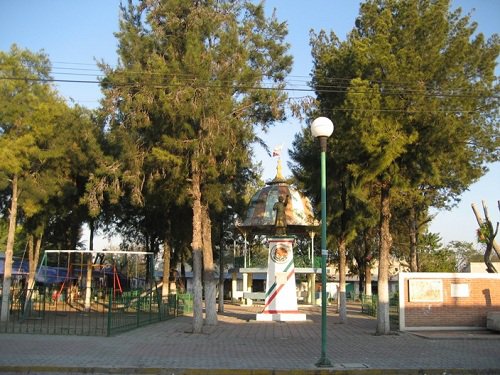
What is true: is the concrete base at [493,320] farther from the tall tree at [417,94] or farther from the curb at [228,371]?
the curb at [228,371]

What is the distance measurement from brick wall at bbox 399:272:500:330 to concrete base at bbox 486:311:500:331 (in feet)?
1.98

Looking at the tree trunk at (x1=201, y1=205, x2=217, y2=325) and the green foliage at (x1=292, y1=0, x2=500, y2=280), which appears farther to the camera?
the tree trunk at (x1=201, y1=205, x2=217, y2=325)

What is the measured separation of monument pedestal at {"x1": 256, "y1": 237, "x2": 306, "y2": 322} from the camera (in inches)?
1056

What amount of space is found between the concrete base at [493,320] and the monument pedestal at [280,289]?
8.86 meters

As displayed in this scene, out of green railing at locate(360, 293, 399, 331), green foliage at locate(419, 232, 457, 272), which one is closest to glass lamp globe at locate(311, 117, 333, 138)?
green railing at locate(360, 293, 399, 331)

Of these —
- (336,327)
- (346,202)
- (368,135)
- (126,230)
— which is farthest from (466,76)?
(126,230)

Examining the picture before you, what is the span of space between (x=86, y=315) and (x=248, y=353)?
1474cm

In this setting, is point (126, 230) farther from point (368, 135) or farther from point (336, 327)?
point (368, 135)

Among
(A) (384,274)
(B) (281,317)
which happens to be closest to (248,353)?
(A) (384,274)

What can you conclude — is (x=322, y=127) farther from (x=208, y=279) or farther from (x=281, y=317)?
(x=281, y=317)

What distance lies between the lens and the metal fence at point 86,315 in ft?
65.1

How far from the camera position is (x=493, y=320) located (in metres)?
20.4

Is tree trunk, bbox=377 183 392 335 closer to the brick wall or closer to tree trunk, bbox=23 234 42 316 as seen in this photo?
the brick wall

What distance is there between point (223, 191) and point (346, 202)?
20.5 feet
